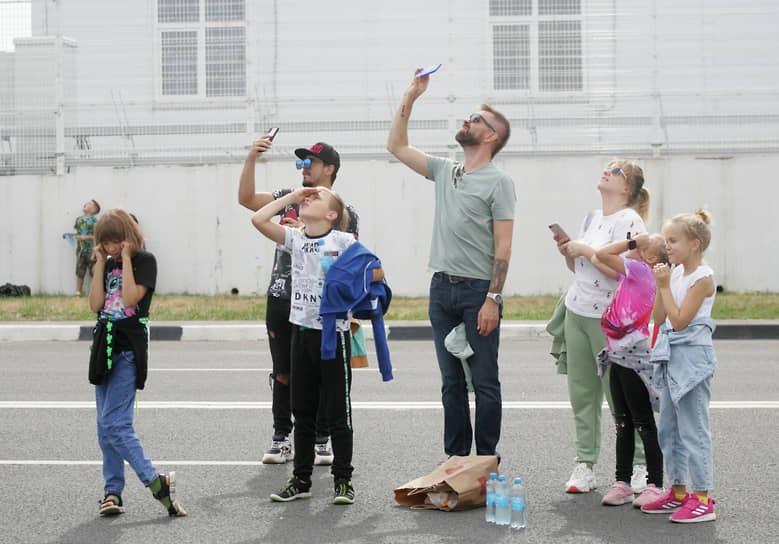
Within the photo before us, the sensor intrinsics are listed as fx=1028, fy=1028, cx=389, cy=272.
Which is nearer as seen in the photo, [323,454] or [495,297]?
[495,297]

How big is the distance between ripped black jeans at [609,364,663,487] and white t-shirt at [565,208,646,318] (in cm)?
35

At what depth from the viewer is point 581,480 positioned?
547cm

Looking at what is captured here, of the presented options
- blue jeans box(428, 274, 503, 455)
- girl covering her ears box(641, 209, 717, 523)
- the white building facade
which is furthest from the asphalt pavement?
the white building facade

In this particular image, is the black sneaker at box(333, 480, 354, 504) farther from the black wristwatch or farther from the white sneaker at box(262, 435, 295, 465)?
the black wristwatch

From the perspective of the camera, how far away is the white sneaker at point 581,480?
5.46 meters

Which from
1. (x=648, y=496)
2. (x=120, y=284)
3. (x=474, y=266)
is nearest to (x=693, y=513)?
(x=648, y=496)

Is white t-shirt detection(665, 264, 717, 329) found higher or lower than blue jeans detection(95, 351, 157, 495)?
higher

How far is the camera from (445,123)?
1689 centimetres

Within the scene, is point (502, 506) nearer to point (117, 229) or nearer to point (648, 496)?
point (648, 496)

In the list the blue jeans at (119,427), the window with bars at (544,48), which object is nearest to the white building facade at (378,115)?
the window with bars at (544,48)

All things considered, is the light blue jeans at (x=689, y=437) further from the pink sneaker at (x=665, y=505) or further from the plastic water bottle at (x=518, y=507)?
the plastic water bottle at (x=518, y=507)

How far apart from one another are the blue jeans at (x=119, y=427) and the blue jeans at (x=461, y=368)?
1.57m

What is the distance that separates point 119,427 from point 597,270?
258cm

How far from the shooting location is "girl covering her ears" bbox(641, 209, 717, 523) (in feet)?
16.2
